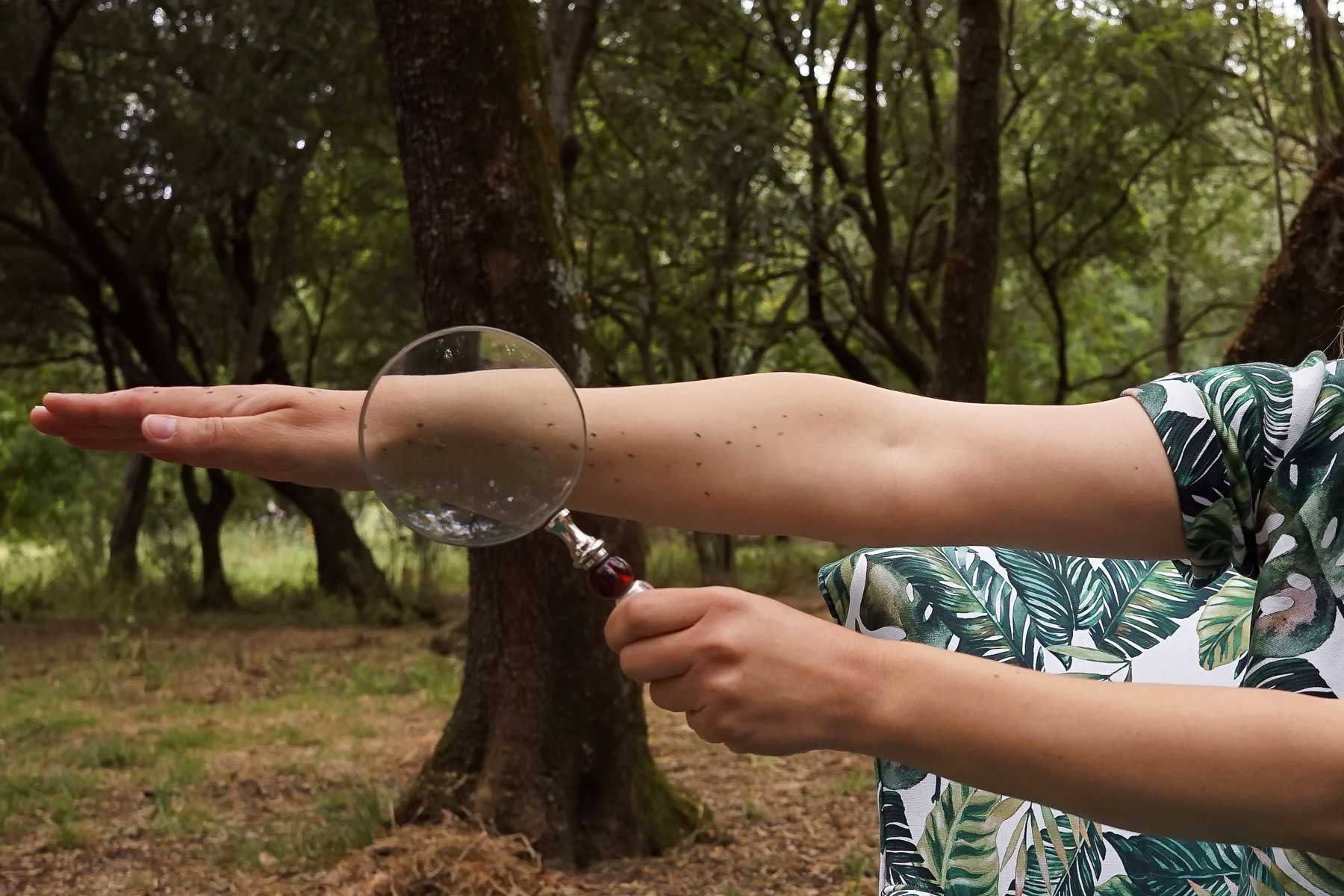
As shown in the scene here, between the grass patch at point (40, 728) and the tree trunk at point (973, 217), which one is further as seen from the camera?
the grass patch at point (40, 728)

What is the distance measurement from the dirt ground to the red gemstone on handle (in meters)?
2.07

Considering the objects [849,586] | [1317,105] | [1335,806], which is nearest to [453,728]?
[849,586]

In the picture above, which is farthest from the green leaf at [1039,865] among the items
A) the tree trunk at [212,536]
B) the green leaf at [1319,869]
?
the tree trunk at [212,536]

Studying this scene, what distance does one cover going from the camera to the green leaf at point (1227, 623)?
1725 mm

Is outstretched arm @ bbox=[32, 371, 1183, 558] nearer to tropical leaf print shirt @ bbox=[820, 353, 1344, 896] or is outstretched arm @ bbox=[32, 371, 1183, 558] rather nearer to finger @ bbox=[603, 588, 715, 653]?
tropical leaf print shirt @ bbox=[820, 353, 1344, 896]

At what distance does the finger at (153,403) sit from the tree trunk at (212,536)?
28.3 ft

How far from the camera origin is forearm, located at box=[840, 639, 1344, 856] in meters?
1.09

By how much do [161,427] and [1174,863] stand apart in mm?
1367

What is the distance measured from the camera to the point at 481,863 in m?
3.08

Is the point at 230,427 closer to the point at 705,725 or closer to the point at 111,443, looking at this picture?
the point at 111,443

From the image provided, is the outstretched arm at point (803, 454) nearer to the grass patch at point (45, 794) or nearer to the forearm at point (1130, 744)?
the forearm at point (1130, 744)

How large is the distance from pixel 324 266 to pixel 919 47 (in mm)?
5409

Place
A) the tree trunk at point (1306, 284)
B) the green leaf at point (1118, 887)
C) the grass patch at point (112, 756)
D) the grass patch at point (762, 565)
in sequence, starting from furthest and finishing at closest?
the grass patch at point (762, 565), the grass patch at point (112, 756), the tree trunk at point (1306, 284), the green leaf at point (1118, 887)

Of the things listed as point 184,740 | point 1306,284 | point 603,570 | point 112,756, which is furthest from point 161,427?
point 184,740
